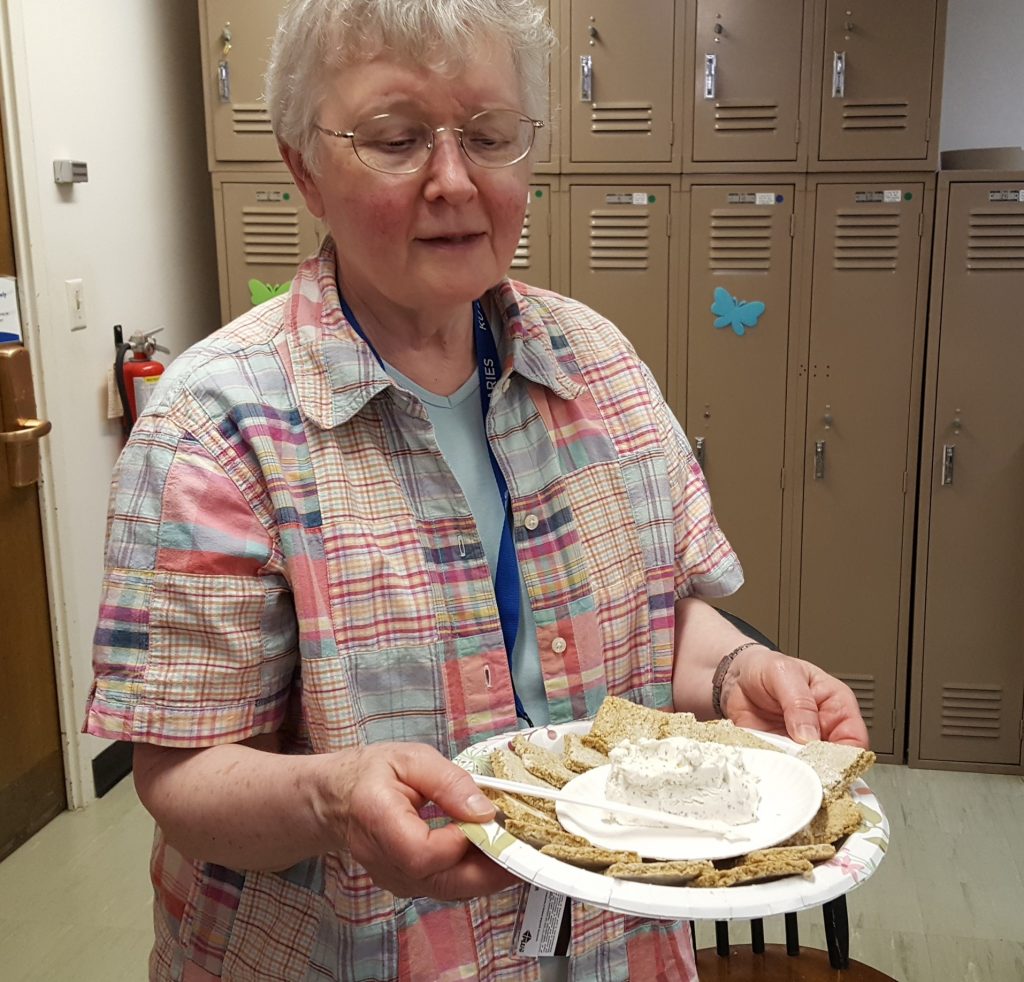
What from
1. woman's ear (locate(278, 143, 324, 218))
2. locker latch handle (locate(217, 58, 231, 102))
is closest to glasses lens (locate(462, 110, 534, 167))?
woman's ear (locate(278, 143, 324, 218))

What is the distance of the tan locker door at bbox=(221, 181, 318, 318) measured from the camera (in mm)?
3553

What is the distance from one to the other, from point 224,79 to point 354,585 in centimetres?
285

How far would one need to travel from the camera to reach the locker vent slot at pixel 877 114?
3191mm

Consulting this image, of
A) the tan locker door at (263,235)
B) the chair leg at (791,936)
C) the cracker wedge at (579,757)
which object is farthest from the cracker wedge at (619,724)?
the tan locker door at (263,235)

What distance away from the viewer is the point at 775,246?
10.9 feet

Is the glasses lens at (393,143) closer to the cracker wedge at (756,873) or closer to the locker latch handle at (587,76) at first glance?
the cracker wedge at (756,873)

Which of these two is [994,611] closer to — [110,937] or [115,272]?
[110,937]

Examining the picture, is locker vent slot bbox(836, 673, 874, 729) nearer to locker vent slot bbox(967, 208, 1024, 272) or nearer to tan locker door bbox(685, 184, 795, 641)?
tan locker door bbox(685, 184, 795, 641)

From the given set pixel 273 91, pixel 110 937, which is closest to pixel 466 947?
pixel 273 91

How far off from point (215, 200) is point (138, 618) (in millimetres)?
2815

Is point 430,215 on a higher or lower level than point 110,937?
higher

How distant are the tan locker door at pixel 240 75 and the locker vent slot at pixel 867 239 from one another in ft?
5.65

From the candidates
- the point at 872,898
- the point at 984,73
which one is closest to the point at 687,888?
the point at 872,898

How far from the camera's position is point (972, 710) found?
343 cm
